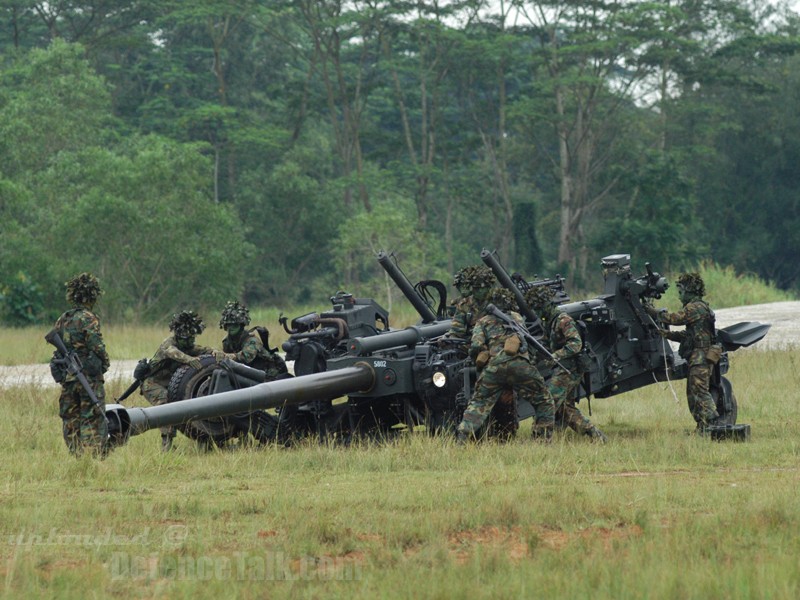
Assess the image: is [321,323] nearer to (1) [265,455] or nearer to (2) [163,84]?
(1) [265,455]

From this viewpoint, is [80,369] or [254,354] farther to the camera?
[254,354]

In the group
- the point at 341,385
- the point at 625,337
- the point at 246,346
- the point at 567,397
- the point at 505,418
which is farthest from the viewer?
the point at 625,337

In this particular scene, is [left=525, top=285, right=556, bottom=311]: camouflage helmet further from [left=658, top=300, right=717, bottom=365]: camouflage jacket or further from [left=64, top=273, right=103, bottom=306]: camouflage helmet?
[left=64, top=273, right=103, bottom=306]: camouflage helmet

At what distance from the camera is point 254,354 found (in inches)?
554

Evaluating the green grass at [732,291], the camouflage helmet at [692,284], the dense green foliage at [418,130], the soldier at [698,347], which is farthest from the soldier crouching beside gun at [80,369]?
the dense green foliage at [418,130]

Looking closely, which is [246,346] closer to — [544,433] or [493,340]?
[493,340]

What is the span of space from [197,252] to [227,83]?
18.4 meters

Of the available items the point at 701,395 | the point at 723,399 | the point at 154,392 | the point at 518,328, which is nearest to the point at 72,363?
the point at 154,392

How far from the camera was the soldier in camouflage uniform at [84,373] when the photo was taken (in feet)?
41.5

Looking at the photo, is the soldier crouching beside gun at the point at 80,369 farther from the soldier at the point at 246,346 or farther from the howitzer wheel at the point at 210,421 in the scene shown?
the soldier at the point at 246,346

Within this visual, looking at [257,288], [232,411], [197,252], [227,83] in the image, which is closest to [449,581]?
[232,411]

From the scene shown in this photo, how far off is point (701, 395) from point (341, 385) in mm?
3473

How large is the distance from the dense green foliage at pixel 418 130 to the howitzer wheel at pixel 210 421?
A: 96.0 ft

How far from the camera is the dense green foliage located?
48.0m
